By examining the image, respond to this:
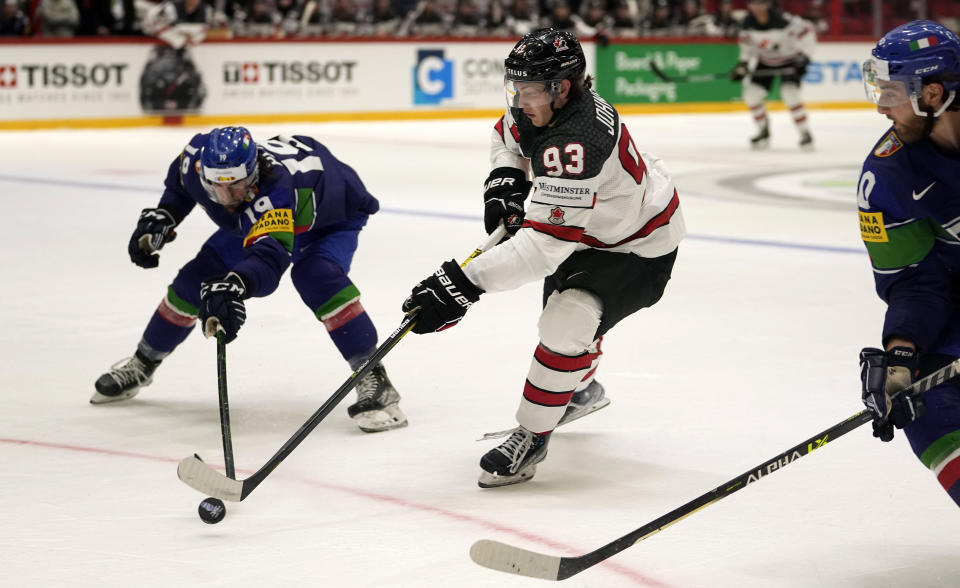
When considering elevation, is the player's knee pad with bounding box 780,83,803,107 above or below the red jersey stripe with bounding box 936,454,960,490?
below

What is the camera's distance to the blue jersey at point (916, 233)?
7.80 feet

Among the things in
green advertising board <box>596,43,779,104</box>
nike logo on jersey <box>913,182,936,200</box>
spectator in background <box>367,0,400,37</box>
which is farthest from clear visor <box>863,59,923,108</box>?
green advertising board <box>596,43,779,104</box>

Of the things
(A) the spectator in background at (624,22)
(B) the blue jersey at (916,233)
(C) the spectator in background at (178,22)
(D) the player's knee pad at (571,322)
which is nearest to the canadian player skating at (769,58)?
(A) the spectator in background at (624,22)

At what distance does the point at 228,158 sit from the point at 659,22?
47.0ft

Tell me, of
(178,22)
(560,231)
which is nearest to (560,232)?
(560,231)

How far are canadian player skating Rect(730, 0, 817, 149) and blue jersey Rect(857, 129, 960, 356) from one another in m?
10.2

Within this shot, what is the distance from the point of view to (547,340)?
3.07 m

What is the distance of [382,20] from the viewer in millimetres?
15375

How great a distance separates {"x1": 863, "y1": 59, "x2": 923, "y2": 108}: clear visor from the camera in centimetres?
234

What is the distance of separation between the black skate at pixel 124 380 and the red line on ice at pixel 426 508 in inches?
15.9

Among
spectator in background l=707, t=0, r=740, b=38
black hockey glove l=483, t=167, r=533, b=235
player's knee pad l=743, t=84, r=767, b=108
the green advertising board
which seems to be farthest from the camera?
spectator in background l=707, t=0, r=740, b=38

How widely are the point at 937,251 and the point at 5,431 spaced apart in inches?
→ 95.5

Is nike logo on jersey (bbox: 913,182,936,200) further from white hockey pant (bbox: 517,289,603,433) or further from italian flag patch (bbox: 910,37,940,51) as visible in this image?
white hockey pant (bbox: 517,289,603,433)

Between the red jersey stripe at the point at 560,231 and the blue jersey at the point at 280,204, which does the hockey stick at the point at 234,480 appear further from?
the blue jersey at the point at 280,204
